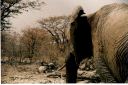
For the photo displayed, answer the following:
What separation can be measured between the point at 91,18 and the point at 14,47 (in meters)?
3.96

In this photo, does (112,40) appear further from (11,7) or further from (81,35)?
(11,7)

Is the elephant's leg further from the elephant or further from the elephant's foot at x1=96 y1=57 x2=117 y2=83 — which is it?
the elephant's foot at x1=96 y1=57 x2=117 y2=83

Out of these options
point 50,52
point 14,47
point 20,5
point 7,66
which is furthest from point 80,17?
point 50,52

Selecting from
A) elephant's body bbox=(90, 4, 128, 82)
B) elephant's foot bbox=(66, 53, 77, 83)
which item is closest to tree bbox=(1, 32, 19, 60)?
elephant's foot bbox=(66, 53, 77, 83)

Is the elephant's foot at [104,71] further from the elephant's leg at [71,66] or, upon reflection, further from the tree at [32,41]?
the tree at [32,41]

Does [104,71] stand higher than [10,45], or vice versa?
[104,71]

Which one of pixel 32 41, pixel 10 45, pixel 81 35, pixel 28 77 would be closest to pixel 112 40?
pixel 81 35

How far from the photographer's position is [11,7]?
14.1 feet

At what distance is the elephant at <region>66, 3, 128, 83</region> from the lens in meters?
1.23

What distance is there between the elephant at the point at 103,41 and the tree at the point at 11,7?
2188 mm

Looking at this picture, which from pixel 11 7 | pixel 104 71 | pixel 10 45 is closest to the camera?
pixel 104 71

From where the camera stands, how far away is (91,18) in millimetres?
1532

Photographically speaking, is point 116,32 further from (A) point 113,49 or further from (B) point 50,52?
(B) point 50,52

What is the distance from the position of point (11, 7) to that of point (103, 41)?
9.96 ft
